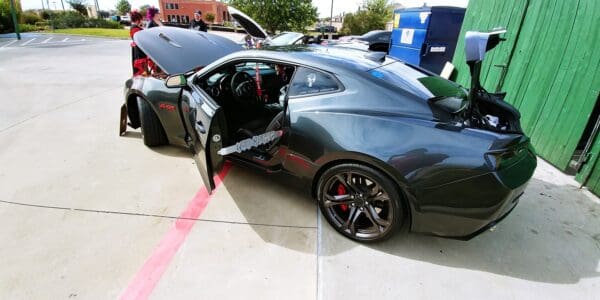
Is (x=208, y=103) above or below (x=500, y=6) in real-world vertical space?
below

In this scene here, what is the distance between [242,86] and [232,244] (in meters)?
1.81

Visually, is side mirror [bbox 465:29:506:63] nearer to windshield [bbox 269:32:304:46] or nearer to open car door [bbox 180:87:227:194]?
open car door [bbox 180:87:227:194]

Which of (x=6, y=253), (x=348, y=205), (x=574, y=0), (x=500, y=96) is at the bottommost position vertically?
(x=6, y=253)

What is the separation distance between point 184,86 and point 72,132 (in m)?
2.34

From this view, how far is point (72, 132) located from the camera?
4242mm

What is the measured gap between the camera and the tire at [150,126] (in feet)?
11.7

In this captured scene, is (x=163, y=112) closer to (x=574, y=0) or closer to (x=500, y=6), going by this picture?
(x=574, y=0)

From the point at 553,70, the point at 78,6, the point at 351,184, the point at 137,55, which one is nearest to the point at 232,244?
the point at 351,184

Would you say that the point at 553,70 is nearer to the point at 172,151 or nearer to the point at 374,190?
the point at 374,190

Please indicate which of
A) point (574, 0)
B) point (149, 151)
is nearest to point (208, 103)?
point (149, 151)

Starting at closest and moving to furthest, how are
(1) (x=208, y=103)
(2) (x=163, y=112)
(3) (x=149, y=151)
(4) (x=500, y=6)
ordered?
(1) (x=208, y=103) < (2) (x=163, y=112) < (3) (x=149, y=151) < (4) (x=500, y=6)

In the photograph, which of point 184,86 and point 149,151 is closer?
point 184,86

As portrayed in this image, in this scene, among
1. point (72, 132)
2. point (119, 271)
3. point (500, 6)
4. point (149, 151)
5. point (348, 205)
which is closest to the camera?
point (119, 271)

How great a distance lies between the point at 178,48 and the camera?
3623mm
